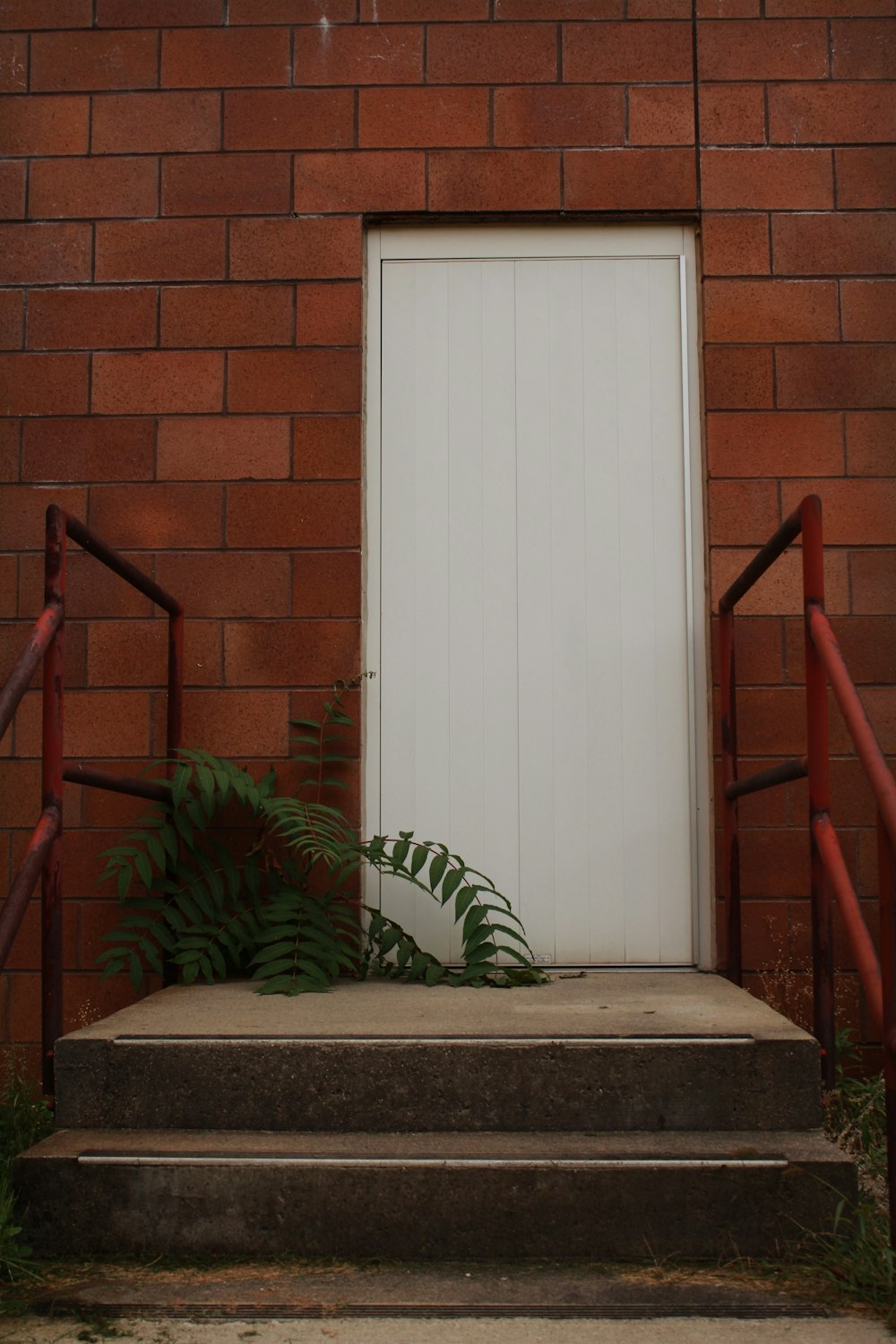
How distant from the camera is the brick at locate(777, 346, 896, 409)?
3.63 metres

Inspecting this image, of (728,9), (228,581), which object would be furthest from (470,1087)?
(728,9)

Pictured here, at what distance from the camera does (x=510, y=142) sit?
3.72m

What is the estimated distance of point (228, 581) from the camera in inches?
143

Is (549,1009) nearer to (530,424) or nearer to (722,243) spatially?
(530,424)

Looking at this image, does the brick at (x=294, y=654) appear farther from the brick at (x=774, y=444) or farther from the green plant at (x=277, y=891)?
the brick at (x=774, y=444)

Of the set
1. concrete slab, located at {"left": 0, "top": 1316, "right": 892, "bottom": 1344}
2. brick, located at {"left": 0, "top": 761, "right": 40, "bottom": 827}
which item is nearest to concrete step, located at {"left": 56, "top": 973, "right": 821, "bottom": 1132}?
concrete slab, located at {"left": 0, "top": 1316, "right": 892, "bottom": 1344}

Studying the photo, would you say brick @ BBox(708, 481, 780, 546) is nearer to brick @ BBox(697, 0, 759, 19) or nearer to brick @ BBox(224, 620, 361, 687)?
brick @ BBox(224, 620, 361, 687)

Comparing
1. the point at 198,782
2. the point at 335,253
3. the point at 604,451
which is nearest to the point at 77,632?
the point at 198,782

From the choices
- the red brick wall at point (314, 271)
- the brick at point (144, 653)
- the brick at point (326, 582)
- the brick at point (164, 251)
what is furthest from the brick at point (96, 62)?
the brick at point (144, 653)

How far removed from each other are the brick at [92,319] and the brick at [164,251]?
0.06 meters

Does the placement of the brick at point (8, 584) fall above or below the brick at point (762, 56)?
below

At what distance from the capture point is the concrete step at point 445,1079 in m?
2.43

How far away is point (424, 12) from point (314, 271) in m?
0.87

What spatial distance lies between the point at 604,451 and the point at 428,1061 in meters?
1.98
